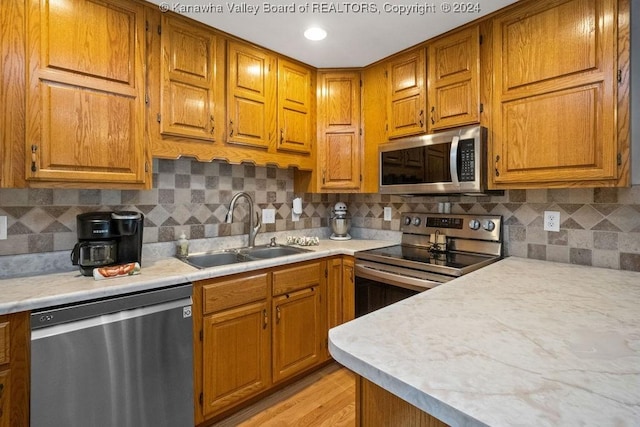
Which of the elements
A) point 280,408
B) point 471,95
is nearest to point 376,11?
point 471,95

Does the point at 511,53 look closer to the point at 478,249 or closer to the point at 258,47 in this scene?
the point at 478,249

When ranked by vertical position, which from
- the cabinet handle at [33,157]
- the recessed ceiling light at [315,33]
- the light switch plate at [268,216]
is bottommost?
the light switch plate at [268,216]

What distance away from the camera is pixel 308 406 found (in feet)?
6.32

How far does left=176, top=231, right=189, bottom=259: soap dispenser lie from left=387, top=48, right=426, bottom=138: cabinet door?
162cm

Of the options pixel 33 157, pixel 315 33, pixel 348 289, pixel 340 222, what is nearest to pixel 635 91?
pixel 315 33

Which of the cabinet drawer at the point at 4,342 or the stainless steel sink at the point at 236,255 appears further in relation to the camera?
the stainless steel sink at the point at 236,255

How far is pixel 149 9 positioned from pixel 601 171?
95.2 inches

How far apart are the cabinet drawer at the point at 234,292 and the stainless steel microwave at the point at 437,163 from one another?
1.11 m

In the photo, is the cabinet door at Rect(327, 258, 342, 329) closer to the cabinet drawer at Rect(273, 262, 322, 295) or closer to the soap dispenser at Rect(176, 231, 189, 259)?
the cabinet drawer at Rect(273, 262, 322, 295)

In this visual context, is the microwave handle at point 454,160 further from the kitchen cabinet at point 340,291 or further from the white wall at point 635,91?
the kitchen cabinet at point 340,291

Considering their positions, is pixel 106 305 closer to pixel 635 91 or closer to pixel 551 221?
pixel 551 221

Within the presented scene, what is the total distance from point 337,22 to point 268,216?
4.79 ft

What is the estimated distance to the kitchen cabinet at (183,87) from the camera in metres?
1.78

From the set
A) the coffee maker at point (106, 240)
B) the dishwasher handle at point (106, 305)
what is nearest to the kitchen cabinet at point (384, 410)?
the dishwasher handle at point (106, 305)
